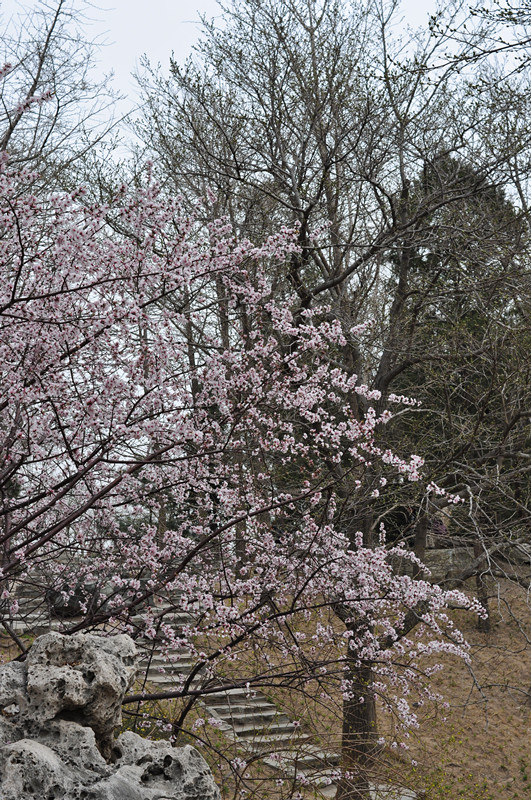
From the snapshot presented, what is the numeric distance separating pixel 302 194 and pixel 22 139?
326 cm

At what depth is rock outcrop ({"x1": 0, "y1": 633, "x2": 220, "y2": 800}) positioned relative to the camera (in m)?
2.43

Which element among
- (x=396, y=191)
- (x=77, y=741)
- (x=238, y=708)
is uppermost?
(x=396, y=191)

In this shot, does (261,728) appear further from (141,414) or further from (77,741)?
(77,741)

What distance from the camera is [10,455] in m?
4.21

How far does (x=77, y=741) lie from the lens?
262cm

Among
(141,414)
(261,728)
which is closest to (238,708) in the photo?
(261,728)

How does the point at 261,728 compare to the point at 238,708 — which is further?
the point at 238,708

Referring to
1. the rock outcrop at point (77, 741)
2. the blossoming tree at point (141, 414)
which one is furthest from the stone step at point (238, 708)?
the rock outcrop at point (77, 741)

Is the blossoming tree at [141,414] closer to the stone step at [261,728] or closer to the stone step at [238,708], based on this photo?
the stone step at [261,728]

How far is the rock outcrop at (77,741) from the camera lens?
7.96 ft

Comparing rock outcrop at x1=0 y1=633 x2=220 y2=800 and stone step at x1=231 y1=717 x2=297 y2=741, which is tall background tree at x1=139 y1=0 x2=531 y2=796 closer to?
stone step at x1=231 y1=717 x2=297 y2=741

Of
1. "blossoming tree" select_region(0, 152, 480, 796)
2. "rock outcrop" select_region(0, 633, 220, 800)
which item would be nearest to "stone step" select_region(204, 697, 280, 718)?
"blossoming tree" select_region(0, 152, 480, 796)

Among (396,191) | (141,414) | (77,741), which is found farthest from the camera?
(396,191)

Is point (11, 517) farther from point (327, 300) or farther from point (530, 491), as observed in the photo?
point (530, 491)
